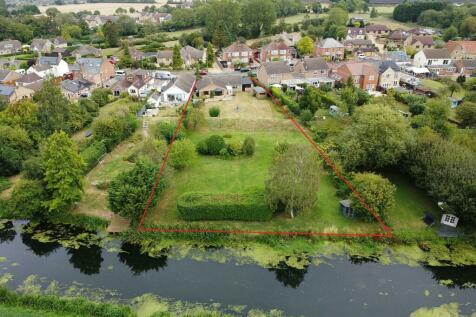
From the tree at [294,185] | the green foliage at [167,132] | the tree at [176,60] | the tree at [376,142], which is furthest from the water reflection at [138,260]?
the tree at [176,60]

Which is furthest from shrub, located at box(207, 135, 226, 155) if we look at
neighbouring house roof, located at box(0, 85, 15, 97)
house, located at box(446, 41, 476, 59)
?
house, located at box(446, 41, 476, 59)

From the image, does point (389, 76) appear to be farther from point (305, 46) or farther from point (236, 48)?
point (236, 48)

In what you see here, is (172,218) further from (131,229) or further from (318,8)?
(318,8)

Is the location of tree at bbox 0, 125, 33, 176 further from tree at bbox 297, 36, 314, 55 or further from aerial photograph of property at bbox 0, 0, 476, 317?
tree at bbox 297, 36, 314, 55

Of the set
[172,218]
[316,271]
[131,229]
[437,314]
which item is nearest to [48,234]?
[131,229]

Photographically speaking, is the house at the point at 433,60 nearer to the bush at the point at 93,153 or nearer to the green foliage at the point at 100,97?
the green foliage at the point at 100,97

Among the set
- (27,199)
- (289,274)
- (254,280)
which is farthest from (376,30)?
(27,199)
